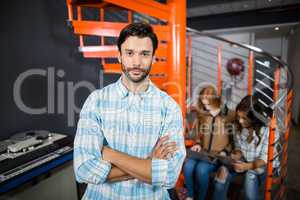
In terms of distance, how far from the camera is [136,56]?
85 cm

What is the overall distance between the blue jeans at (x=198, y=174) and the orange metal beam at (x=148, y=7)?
1249 mm

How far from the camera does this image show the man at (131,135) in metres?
0.82

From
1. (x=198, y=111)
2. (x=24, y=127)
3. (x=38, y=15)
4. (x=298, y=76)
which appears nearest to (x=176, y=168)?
(x=198, y=111)

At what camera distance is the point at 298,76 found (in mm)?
4719

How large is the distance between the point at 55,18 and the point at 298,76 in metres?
5.05

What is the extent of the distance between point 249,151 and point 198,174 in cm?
47

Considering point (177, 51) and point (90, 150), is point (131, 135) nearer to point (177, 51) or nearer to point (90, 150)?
point (90, 150)

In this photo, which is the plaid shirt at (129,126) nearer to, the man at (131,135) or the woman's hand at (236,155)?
the man at (131,135)

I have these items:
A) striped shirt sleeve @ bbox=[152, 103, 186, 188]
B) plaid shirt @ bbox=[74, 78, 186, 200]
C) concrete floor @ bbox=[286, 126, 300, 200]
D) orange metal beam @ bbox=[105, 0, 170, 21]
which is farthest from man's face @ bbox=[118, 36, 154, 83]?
concrete floor @ bbox=[286, 126, 300, 200]

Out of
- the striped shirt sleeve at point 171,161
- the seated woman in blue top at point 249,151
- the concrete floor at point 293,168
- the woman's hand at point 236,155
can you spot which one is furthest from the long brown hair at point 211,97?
the concrete floor at point 293,168

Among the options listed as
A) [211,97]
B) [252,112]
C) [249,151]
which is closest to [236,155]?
[249,151]

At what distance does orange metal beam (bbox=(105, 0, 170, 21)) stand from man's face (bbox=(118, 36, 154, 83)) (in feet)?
1.98

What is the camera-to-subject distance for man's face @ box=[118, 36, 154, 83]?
85cm

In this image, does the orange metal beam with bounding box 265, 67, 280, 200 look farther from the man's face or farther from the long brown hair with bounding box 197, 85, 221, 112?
the man's face
